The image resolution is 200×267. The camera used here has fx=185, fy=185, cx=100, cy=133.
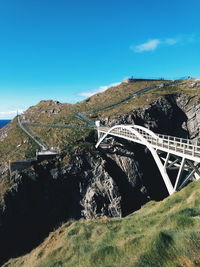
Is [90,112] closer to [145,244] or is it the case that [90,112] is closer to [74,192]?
[74,192]

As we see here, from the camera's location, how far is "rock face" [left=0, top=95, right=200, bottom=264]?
39.7m

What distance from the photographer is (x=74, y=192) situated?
47.4 meters

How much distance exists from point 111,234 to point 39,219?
33626mm

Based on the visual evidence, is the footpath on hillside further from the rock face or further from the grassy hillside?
the grassy hillside

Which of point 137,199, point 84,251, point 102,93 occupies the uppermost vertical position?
point 102,93

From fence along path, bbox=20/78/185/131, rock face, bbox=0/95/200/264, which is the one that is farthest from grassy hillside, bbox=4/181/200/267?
fence along path, bbox=20/78/185/131

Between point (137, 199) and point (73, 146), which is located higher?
point (73, 146)

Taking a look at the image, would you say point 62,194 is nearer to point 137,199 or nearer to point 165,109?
point 137,199

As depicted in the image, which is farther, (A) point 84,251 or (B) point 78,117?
(B) point 78,117

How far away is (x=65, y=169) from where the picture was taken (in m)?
47.7

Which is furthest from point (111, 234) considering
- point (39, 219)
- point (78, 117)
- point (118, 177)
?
point (78, 117)

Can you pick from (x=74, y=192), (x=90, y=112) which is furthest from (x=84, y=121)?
(x=74, y=192)

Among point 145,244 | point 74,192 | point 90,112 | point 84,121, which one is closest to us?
point 145,244

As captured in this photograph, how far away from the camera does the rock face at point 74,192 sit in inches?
1564
